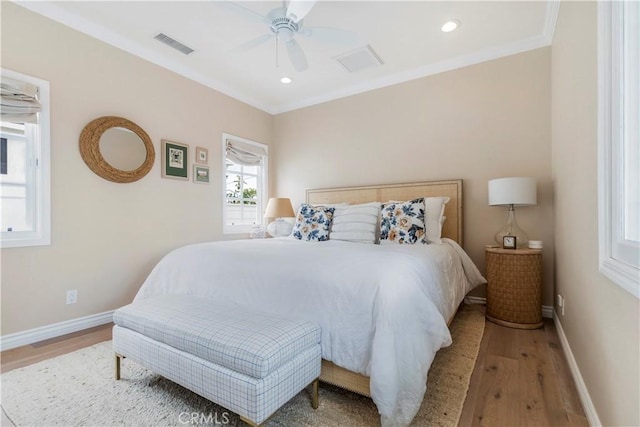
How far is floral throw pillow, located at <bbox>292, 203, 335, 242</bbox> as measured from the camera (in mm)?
3043

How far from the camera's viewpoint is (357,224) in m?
2.92

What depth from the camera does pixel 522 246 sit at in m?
2.82

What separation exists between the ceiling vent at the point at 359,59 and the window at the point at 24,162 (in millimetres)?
2750

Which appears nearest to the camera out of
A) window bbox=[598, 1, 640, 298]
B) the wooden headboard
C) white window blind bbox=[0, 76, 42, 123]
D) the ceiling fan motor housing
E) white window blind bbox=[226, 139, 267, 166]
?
window bbox=[598, 1, 640, 298]

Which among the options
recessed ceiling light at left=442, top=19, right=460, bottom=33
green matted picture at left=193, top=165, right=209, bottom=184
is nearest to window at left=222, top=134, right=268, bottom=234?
green matted picture at left=193, top=165, right=209, bottom=184

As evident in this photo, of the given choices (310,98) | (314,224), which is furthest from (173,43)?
(314,224)

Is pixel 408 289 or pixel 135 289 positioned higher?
pixel 408 289

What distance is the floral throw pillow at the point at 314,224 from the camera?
9.98 feet

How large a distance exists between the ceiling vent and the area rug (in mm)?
2925

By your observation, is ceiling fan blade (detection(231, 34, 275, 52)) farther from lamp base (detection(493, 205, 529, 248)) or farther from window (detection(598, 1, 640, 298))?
lamp base (detection(493, 205, 529, 248))

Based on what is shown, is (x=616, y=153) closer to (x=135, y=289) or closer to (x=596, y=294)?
(x=596, y=294)

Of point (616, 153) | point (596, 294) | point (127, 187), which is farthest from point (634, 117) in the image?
point (127, 187)

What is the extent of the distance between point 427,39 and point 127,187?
10.9 ft

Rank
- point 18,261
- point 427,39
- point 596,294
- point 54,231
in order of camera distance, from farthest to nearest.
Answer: point 427,39 → point 54,231 → point 18,261 → point 596,294
